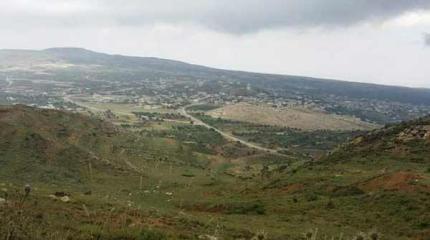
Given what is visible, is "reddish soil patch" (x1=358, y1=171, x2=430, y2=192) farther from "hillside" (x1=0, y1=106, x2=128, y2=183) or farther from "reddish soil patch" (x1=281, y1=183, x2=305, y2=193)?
"hillside" (x1=0, y1=106, x2=128, y2=183)

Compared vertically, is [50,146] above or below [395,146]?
below

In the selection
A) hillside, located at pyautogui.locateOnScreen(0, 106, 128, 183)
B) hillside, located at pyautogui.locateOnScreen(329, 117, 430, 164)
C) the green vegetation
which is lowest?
the green vegetation

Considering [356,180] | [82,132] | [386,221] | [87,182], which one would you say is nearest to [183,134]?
[82,132]

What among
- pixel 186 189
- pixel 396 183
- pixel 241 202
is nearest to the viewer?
pixel 396 183

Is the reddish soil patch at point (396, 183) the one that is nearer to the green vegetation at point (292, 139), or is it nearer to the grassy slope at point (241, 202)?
the grassy slope at point (241, 202)

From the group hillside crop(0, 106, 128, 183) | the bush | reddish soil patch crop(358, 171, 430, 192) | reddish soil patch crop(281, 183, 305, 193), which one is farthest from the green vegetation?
the bush

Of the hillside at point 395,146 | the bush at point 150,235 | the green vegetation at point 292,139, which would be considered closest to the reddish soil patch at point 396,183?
the hillside at point 395,146

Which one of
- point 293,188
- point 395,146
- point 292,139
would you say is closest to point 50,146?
point 293,188

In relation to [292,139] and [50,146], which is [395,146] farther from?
[292,139]
